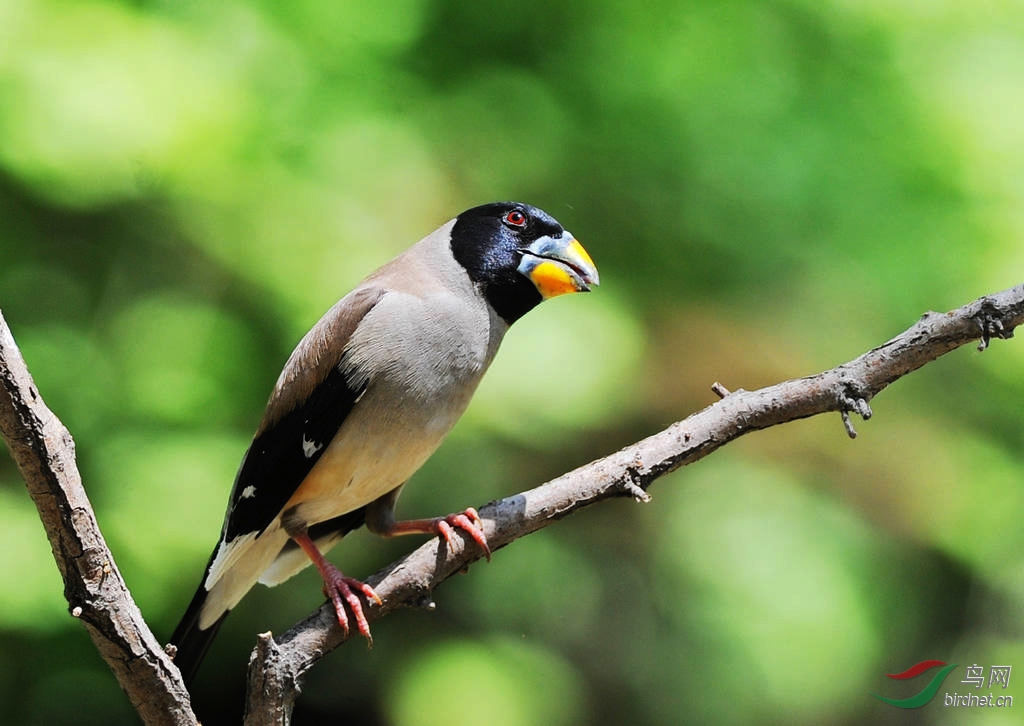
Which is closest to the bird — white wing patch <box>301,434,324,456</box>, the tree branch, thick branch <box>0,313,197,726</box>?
white wing patch <box>301,434,324,456</box>

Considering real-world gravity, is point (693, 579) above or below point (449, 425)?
above

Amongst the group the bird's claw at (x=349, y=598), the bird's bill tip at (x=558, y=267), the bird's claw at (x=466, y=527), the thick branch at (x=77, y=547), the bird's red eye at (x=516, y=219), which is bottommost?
the thick branch at (x=77, y=547)

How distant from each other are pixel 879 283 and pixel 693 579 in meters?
1.57

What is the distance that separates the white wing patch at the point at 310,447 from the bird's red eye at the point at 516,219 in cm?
80

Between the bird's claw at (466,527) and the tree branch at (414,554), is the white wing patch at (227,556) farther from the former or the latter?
the bird's claw at (466,527)

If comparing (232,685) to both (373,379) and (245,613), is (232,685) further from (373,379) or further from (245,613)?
(373,379)

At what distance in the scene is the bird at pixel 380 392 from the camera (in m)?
2.52

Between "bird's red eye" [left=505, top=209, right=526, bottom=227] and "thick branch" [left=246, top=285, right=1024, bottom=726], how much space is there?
2.55ft

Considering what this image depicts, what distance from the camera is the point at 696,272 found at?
15.1 feet

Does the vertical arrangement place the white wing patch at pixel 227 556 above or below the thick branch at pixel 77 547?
above

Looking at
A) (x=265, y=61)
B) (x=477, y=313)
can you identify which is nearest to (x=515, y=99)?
(x=265, y=61)

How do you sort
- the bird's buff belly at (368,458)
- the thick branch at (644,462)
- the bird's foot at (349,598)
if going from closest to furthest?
the thick branch at (644,462) < the bird's foot at (349,598) < the bird's buff belly at (368,458)

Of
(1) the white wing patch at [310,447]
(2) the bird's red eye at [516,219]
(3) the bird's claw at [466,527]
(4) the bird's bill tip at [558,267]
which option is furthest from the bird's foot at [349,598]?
(2) the bird's red eye at [516,219]

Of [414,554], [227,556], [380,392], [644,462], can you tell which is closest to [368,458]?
[380,392]
